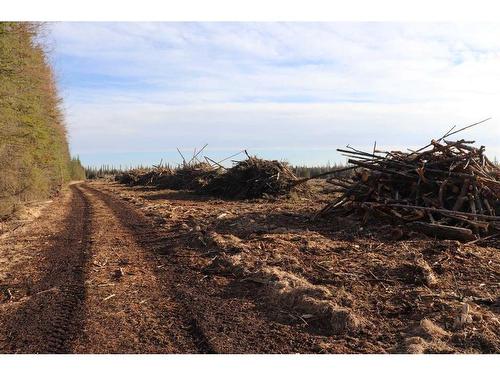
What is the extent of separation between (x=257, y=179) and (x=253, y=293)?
12.9 meters

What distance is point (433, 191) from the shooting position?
10.2 m

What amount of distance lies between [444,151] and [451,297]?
20.6ft

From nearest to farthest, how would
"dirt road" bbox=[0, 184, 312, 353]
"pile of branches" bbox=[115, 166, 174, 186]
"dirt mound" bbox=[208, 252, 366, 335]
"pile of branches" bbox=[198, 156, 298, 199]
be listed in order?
1. "dirt road" bbox=[0, 184, 312, 353]
2. "dirt mound" bbox=[208, 252, 366, 335]
3. "pile of branches" bbox=[198, 156, 298, 199]
4. "pile of branches" bbox=[115, 166, 174, 186]

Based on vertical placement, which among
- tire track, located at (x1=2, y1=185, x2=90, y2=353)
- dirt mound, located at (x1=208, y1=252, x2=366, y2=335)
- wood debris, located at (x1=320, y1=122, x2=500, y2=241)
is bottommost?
tire track, located at (x1=2, y1=185, x2=90, y2=353)

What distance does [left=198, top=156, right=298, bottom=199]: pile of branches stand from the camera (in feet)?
60.3

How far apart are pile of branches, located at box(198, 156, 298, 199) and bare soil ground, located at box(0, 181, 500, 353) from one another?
812cm

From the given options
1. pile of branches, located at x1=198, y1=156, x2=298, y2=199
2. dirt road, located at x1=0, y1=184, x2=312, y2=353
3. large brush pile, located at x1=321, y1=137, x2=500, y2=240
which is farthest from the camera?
pile of branches, located at x1=198, y1=156, x2=298, y2=199

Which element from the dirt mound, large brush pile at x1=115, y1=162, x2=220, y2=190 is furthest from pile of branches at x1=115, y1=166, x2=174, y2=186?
the dirt mound

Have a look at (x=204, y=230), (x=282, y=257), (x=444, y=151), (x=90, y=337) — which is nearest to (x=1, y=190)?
(x=204, y=230)

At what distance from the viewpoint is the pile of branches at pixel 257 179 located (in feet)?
60.3

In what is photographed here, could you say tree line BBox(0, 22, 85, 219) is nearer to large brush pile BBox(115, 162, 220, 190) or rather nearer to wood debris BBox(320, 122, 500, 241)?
large brush pile BBox(115, 162, 220, 190)

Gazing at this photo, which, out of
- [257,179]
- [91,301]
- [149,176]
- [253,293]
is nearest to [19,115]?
[257,179]

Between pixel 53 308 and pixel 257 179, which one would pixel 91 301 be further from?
pixel 257 179

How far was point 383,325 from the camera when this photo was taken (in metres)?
4.59
